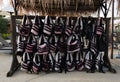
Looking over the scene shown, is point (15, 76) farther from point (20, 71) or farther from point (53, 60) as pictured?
point (53, 60)

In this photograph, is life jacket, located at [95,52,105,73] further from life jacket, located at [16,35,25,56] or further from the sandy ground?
life jacket, located at [16,35,25,56]

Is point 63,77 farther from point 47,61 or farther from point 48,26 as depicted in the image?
point 48,26

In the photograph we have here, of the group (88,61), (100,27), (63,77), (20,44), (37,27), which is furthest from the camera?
(88,61)

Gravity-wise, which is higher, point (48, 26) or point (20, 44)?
point (48, 26)

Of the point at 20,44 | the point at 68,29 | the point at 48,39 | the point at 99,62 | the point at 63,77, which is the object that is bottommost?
the point at 63,77

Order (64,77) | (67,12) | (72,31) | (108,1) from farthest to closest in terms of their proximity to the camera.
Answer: (67,12) → (108,1) → (72,31) → (64,77)

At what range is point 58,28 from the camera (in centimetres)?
548

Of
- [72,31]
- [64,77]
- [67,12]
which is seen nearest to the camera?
[64,77]

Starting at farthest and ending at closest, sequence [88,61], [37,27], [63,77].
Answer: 1. [88,61]
2. [37,27]
3. [63,77]

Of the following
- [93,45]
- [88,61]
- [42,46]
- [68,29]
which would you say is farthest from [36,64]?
[93,45]

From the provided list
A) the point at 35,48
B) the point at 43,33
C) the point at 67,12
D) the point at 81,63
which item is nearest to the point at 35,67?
the point at 35,48

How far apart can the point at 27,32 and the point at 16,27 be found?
549 mm

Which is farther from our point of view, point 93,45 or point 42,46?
point 93,45

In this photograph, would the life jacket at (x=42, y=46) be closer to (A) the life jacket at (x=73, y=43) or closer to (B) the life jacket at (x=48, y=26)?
(B) the life jacket at (x=48, y=26)
